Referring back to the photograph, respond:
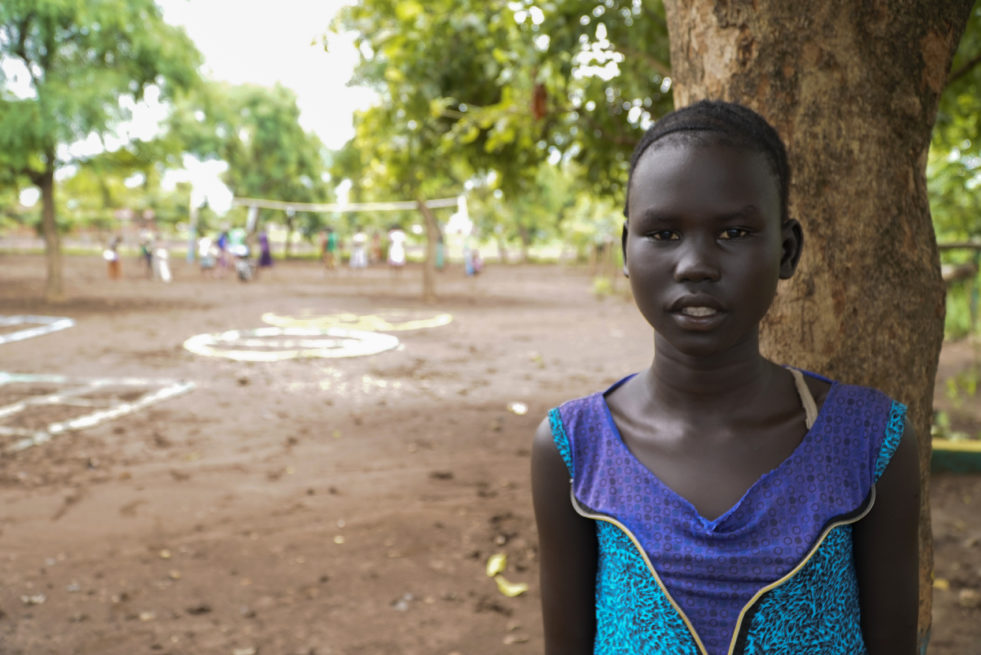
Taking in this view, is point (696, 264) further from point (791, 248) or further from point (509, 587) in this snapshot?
point (509, 587)

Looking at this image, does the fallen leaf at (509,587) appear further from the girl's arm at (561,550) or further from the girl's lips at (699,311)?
the girl's lips at (699,311)

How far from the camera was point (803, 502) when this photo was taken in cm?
115

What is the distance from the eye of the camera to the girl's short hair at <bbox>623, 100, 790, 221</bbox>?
1157 millimetres

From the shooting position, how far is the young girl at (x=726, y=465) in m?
1.14

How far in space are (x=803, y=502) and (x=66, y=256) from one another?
39253mm

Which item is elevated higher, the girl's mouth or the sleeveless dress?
the girl's mouth

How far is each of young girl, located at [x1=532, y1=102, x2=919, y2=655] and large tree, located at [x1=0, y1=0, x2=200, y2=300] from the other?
14.7 metres

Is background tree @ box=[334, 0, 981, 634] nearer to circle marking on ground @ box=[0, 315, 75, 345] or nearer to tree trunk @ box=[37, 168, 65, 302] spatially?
circle marking on ground @ box=[0, 315, 75, 345]

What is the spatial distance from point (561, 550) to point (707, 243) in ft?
1.75

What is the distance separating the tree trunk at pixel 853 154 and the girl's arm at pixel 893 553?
63 centimetres

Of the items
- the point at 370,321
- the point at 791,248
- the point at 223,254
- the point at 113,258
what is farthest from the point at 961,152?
the point at 223,254

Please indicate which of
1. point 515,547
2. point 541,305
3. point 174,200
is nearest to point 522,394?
point 515,547

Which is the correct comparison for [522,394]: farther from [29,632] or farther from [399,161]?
[29,632]

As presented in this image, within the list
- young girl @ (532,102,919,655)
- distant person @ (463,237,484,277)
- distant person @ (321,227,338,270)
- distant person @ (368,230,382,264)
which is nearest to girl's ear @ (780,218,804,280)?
young girl @ (532,102,919,655)
